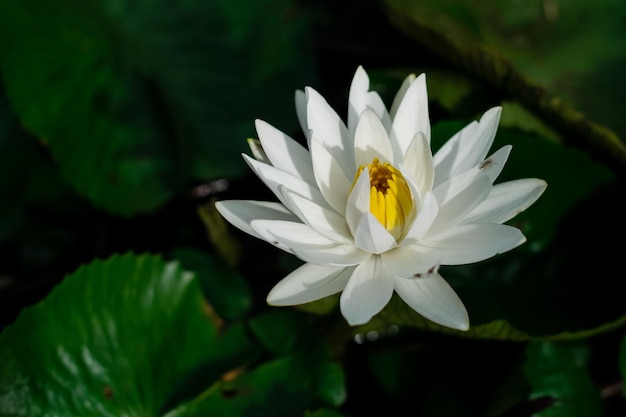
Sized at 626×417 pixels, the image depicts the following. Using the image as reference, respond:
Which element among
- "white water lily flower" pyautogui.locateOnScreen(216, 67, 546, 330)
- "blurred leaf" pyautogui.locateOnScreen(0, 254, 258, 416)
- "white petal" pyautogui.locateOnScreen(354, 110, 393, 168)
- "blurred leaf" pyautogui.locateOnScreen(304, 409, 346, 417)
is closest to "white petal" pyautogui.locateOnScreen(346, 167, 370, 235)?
"white water lily flower" pyautogui.locateOnScreen(216, 67, 546, 330)

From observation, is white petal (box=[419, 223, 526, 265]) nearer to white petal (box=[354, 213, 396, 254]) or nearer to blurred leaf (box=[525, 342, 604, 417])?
white petal (box=[354, 213, 396, 254])

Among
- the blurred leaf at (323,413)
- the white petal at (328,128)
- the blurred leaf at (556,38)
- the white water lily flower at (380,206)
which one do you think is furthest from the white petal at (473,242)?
the blurred leaf at (556,38)

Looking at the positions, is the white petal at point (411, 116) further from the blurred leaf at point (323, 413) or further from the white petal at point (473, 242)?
the blurred leaf at point (323, 413)

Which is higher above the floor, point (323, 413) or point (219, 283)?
point (219, 283)

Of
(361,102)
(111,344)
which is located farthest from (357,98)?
(111,344)

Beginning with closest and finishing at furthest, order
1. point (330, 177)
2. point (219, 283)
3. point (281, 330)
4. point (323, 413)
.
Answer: point (330, 177), point (323, 413), point (281, 330), point (219, 283)

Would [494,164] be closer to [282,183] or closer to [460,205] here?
[460,205]

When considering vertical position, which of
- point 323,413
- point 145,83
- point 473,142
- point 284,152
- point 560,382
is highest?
point 145,83
